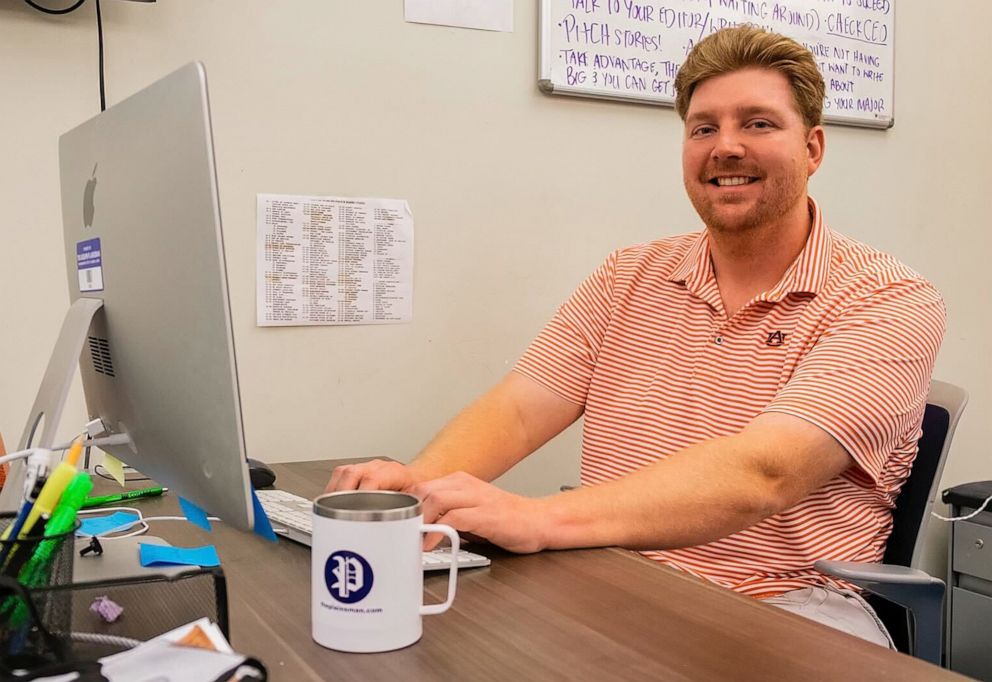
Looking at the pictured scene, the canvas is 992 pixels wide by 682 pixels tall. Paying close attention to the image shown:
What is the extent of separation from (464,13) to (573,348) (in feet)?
2.43

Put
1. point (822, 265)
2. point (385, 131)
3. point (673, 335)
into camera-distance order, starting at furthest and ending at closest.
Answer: point (385, 131)
point (673, 335)
point (822, 265)

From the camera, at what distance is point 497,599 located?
2.65 ft

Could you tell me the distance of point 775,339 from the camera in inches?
51.3

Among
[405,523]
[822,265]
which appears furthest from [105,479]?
[822,265]

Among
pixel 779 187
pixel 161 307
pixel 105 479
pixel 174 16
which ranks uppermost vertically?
pixel 174 16

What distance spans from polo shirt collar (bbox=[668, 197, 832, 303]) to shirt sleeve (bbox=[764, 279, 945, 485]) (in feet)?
0.27

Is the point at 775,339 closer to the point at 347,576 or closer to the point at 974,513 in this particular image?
the point at 347,576

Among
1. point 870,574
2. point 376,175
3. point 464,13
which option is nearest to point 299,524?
point 870,574

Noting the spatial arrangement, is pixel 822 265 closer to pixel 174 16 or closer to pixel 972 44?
pixel 174 16

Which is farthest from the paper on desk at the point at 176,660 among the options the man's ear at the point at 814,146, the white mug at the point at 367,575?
the man's ear at the point at 814,146

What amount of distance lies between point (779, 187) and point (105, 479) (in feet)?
3.55

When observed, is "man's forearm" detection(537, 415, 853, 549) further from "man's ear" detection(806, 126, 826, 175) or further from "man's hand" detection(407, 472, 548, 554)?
"man's ear" detection(806, 126, 826, 175)

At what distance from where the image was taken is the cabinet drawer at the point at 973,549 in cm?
213

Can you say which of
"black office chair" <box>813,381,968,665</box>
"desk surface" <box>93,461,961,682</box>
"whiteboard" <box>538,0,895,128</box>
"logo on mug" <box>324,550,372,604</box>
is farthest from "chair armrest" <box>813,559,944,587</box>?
"whiteboard" <box>538,0,895,128</box>
